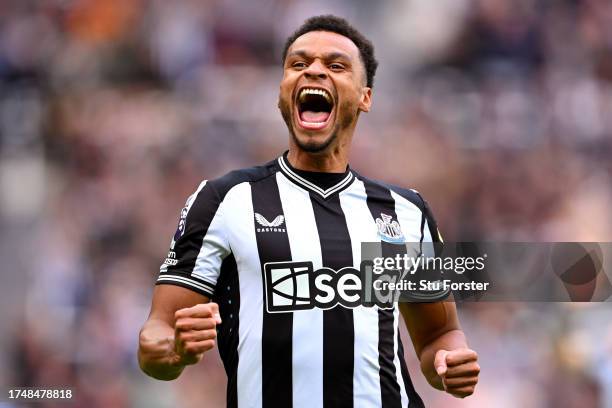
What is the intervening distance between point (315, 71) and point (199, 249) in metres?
Result: 0.79

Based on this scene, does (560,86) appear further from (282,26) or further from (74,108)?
(74,108)

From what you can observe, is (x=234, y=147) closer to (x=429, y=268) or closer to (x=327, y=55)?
(x=327, y=55)

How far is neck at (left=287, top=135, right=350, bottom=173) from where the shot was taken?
145 inches

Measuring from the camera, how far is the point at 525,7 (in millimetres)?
8883

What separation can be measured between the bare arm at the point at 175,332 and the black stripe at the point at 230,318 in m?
0.06

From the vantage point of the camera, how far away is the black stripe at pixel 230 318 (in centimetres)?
334

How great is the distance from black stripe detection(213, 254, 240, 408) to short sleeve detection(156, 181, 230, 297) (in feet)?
0.11

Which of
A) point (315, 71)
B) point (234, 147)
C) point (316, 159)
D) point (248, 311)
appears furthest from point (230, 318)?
point (234, 147)

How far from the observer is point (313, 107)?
12.4ft

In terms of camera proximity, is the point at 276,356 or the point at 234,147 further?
the point at 234,147

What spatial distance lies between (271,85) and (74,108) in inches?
64.6

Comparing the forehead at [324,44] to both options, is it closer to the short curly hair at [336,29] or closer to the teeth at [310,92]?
the short curly hair at [336,29]

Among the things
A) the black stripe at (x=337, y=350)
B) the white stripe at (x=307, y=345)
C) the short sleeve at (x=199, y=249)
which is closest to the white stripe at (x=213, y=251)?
the short sleeve at (x=199, y=249)

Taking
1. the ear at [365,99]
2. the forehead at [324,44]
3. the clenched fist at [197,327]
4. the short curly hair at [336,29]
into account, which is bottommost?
the clenched fist at [197,327]
